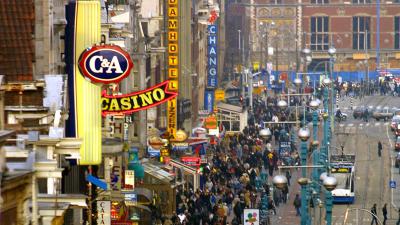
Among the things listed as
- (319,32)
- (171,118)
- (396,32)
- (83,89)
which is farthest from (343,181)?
(396,32)

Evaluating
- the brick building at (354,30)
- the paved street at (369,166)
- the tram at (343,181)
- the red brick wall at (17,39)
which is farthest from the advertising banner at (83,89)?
the brick building at (354,30)

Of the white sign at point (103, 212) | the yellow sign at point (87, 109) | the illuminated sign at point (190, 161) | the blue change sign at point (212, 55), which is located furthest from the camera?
the blue change sign at point (212, 55)

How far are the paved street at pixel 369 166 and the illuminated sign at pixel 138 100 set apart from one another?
1132 inches

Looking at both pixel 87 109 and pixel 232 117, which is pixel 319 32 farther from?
pixel 87 109

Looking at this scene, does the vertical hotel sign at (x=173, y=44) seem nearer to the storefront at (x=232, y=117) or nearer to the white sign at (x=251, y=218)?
the storefront at (x=232, y=117)

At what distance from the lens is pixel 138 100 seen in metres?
41.5

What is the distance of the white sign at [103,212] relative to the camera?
42.7m

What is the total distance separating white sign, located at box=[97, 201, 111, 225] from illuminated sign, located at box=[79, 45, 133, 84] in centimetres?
832

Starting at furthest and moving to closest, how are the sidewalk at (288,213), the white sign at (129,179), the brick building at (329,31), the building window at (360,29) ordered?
the building window at (360,29) → the brick building at (329,31) → the sidewalk at (288,213) → the white sign at (129,179)

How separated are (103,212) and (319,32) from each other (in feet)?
450

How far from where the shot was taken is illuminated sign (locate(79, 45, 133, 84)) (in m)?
34.6

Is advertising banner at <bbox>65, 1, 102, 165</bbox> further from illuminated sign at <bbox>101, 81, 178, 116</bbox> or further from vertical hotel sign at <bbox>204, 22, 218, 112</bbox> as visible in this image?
vertical hotel sign at <bbox>204, 22, 218, 112</bbox>

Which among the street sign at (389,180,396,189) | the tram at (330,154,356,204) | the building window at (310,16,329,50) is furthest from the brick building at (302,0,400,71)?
the tram at (330,154,356,204)

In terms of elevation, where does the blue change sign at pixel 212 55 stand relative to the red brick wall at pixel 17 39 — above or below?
below
